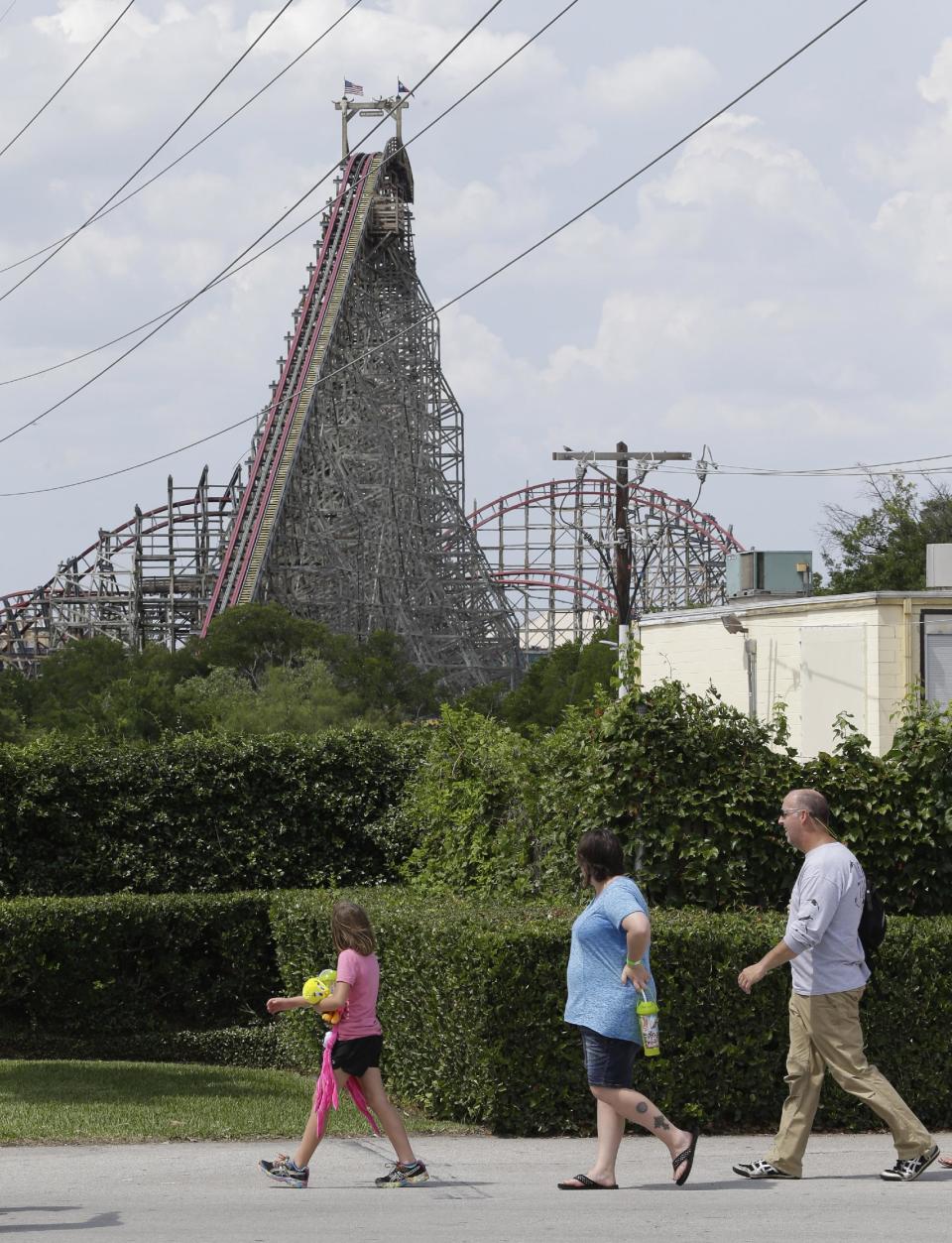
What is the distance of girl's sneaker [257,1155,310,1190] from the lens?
7.96m

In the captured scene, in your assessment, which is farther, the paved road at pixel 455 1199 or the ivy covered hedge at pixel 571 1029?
the ivy covered hedge at pixel 571 1029

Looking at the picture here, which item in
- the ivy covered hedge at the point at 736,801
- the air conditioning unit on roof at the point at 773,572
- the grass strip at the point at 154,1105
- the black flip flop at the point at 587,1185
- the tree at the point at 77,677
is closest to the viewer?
the black flip flop at the point at 587,1185

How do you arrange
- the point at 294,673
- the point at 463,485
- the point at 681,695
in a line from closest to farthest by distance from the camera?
the point at 681,695 < the point at 294,673 < the point at 463,485

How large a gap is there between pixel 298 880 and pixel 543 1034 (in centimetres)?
916

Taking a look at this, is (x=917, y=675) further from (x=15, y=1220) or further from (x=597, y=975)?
(x=15, y=1220)

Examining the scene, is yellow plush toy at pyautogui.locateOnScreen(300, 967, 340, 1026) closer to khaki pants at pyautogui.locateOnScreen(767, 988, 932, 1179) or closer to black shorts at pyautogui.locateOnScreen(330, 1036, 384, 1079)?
black shorts at pyautogui.locateOnScreen(330, 1036, 384, 1079)

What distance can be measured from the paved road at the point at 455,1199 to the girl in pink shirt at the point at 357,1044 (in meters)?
0.10

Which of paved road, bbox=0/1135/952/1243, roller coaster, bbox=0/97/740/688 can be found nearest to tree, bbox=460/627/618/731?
roller coaster, bbox=0/97/740/688

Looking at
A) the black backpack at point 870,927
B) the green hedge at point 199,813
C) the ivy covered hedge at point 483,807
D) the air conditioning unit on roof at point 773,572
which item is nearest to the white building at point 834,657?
the air conditioning unit on roof at point 773,572

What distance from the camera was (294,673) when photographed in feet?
162

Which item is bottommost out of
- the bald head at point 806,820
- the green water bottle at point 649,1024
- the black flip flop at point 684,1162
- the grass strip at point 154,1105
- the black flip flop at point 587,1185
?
the grass strip at point 154,1105

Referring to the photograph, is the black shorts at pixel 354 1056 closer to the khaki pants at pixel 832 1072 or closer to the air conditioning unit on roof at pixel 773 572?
the khaki pants at pixel 832 1072

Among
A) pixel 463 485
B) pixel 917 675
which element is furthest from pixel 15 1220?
pixel 463 485

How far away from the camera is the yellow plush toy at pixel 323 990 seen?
8.11 meters
